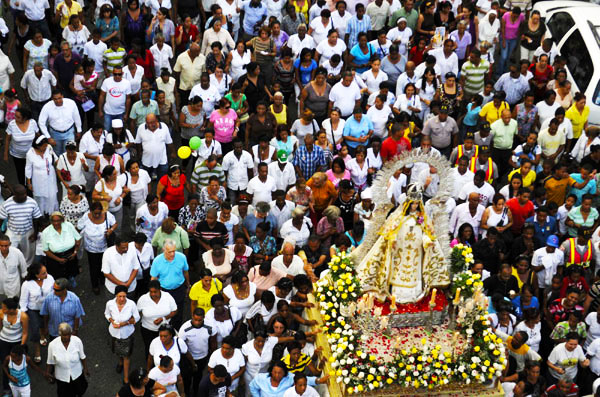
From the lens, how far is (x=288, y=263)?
1686 cm

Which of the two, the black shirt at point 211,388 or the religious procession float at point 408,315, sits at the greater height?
the religious procession float at point 408,315

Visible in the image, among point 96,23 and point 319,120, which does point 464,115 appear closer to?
point 319,120

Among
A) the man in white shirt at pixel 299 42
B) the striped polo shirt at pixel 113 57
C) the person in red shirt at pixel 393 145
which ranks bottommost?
A: the person in red shirt at pixel 393 145

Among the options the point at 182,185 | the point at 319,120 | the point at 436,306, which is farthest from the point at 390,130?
the point at 436,306

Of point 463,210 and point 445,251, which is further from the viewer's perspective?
point 463,210

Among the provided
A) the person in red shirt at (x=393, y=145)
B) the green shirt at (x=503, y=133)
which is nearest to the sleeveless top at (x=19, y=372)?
the person in red shirt at (x=393, y=145)

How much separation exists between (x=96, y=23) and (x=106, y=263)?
676cm

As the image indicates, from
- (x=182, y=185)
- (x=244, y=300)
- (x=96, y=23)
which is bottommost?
(x=244, y=300)

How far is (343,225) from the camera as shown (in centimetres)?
1803

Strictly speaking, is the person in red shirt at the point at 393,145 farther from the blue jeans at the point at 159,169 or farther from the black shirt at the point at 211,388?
the black shirt at the point at 211,388

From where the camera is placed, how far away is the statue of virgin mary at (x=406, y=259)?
14.5 meters

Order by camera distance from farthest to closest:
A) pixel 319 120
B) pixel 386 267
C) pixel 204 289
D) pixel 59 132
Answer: pixel 319 120 → pixel 59 132 → pixel 204 289 → pixel 386 267

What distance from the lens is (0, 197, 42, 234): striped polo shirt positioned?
56.6 feet

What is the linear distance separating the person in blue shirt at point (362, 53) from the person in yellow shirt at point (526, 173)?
13.2 ft
